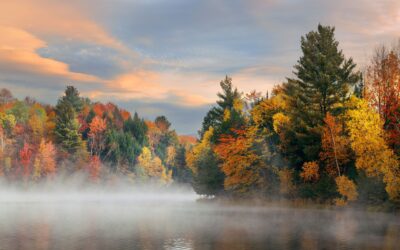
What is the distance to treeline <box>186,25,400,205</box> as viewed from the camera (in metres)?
58.3

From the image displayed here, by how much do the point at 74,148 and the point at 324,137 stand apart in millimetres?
92890

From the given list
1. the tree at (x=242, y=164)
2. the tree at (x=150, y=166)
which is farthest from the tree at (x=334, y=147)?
the tree at (x=150, y=166)

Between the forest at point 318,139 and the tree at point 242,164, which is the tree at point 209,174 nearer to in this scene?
the forest at point 318,139

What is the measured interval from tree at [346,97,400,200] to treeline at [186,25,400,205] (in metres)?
0.10

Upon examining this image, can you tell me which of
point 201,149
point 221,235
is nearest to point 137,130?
point 201,149

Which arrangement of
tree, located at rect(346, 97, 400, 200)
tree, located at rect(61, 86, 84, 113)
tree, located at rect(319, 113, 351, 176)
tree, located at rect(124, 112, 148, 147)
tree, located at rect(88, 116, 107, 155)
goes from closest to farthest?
1. tree, located at rect(346, 97, 400, 200)
2. tree, located at rect(319, 113, 351, 176)
3. tree, located at rect(88, 116, 107, 155)
4. tree, located at rect(61, 86, 84, 113)
5. tree, located at rect(124, 112, 148, 147)

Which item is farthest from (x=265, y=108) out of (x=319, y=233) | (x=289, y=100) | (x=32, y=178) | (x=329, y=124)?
(x=32, y=178)

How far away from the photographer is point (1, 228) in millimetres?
41469

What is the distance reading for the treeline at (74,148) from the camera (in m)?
140

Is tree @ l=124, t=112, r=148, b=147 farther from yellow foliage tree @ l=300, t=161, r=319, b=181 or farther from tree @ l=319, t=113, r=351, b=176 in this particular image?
tree @ l=319, t=113, r=351, b=176

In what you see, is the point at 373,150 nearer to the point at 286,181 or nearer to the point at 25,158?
the point at 286,181

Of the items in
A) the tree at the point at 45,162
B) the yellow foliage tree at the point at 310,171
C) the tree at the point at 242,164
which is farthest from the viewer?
the tree at the point at 45,162

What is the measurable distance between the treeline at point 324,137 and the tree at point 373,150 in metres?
0.10

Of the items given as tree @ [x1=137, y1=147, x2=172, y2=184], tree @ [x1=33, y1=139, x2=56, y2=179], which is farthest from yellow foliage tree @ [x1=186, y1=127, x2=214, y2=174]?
tree @ [x1=137, y1=147, x2=172, y2=184]
